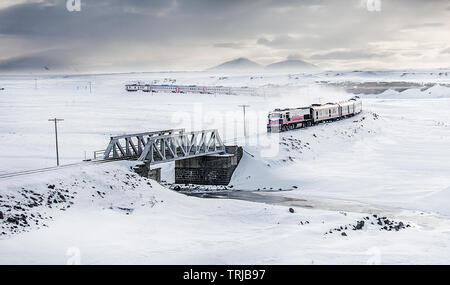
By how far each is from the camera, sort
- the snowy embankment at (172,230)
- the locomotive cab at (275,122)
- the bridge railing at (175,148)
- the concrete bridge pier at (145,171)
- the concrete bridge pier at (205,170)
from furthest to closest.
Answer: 1. the locomotive cab at (275,122)
2. the concrete bridge pier at (205,170)
3. the bridge railing at (175,148)
4. the concrete bridge pier at (145,171)
5. the snowy embankment at (172,230)

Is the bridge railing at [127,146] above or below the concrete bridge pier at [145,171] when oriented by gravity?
above

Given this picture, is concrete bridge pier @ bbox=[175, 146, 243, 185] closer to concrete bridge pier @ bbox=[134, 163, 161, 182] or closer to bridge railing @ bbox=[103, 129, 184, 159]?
bridge railing @ bbox=[103, 129, 184, 159]

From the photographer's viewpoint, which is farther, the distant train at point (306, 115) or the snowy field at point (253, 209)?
the distant train at point (306, 115)

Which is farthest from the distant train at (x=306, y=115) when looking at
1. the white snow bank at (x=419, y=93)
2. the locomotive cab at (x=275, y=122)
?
the white snow bank at (x=419, y=93)

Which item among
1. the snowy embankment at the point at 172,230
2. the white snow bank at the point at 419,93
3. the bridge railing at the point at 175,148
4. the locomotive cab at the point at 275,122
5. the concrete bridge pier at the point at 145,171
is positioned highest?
the white snow bank at the point at 419,93

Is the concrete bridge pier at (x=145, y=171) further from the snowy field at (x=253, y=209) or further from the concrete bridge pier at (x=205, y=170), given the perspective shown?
the concrete bridge pier at (x=205, y=170)

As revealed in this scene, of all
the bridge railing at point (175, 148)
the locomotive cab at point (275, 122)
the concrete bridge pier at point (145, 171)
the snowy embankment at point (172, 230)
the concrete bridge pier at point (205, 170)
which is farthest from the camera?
the locomotive cab at point (275, 122)

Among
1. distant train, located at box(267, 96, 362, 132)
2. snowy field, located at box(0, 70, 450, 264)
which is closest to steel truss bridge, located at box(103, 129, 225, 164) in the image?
snowy field, located at box(0, 70, 450, 264)

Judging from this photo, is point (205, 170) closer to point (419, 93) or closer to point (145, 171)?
point (145, 171)

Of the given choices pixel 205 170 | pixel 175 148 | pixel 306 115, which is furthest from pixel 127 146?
Answer: pixel 306 115
